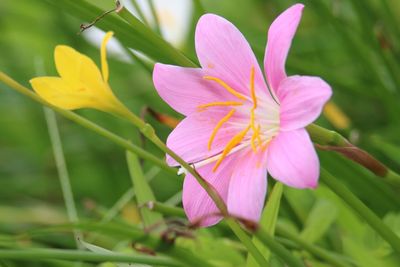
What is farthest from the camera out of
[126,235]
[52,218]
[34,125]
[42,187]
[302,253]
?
[34,125]

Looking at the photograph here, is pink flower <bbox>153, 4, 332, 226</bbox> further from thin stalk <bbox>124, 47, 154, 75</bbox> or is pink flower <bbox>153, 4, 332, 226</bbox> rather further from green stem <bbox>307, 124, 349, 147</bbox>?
thin stalk <bbox>124, 47, 154, 75</bbox>

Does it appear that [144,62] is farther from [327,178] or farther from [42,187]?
[42,187]

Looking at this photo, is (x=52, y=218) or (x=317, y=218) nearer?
(x=317, y=218)

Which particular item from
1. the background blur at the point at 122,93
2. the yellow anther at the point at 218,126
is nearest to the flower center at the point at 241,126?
Answer: the yellow anther at the point at 218,126

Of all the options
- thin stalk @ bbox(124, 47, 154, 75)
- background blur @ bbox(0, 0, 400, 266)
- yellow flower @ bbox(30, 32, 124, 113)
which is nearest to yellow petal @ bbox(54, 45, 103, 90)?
yellow flower @ bbox(30, 32, 124, 113)

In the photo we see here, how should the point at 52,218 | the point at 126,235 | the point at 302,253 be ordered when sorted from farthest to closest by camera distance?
the point at 52,218 → the point at 302,253 → the point at 126,235

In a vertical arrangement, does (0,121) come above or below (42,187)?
above

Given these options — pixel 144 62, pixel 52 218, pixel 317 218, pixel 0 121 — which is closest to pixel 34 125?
pixel 0 121
